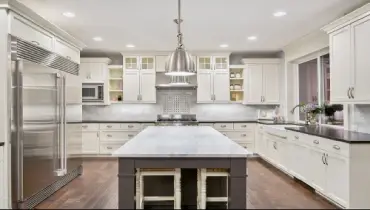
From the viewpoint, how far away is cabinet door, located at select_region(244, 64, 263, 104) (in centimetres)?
758

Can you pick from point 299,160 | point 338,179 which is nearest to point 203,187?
point 338,179

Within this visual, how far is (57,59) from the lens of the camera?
175 inches

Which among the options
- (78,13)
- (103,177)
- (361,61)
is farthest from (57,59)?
(361,61)

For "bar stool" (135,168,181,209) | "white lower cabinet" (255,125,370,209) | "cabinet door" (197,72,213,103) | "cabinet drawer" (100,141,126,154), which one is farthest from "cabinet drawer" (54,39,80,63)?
"white lower cabinet" (255,125,370,209)

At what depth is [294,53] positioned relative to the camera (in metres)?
6.67

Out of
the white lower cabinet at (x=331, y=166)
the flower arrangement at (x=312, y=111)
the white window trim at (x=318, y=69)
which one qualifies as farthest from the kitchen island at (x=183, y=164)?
the flower arrangement at (x=312, y=111)

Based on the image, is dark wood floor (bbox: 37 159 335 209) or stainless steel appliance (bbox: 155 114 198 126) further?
stainless steel appliance (bbox: 155 114 198 126)

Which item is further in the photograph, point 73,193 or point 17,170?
point 73,193

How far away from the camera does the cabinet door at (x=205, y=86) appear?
25.0 feet

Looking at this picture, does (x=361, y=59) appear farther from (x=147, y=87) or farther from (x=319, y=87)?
(x=147, y=87)

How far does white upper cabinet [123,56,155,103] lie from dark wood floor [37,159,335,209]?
7.21 ft

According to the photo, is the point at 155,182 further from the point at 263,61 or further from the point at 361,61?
the point at 263,61

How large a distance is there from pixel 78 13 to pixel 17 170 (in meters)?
2.32

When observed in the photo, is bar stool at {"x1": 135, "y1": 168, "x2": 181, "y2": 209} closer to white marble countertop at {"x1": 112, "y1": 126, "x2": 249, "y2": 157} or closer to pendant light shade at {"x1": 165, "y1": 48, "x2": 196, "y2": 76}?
white marble countertop at {"x1": 112, "y1": 126, "x2": 249, "y2": 157}
